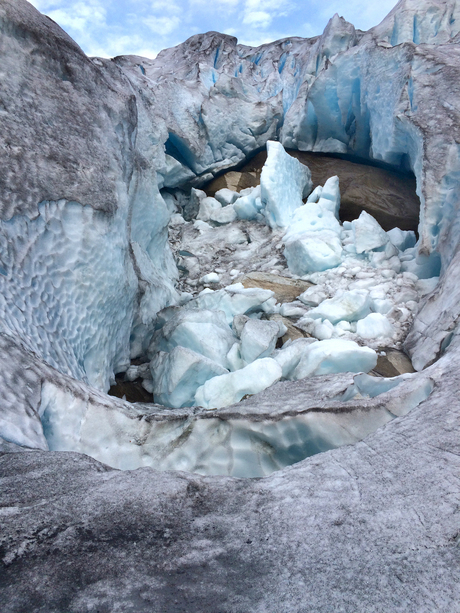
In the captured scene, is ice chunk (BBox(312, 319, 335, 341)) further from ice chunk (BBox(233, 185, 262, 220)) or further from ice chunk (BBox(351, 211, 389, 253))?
ice chunk (BBox(233, 185, 262, 220))

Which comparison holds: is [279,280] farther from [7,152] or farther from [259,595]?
[259,595]

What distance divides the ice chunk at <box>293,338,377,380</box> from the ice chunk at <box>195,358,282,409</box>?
222 mm

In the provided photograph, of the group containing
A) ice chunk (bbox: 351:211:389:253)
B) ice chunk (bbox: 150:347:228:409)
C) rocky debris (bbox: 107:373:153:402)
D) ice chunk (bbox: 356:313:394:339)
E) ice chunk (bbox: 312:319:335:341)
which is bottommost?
rocky debris (bbox: 107:373:153:402)

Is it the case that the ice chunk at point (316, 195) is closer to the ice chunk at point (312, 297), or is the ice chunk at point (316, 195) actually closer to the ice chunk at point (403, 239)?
the ice chunk at point (403, 239)

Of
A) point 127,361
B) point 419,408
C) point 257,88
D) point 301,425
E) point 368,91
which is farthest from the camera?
point 257,88

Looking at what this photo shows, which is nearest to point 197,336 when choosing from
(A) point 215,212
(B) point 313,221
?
(B) point 313,221

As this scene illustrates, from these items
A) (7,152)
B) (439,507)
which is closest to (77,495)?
(439,507)

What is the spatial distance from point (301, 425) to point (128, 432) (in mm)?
805

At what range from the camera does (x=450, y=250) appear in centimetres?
350

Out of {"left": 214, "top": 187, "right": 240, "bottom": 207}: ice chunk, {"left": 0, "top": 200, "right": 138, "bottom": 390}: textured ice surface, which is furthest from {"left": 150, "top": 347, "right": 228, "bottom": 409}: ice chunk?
{"left": 214, "top": 187, "right": 240, "bottom": 207}: ice chunk

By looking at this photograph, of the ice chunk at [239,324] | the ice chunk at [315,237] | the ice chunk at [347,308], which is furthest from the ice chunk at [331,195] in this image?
the ice chunk at [239,324]

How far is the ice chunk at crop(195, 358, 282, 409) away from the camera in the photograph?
267 cm

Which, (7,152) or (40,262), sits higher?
(7,152)

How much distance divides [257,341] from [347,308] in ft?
3.79
